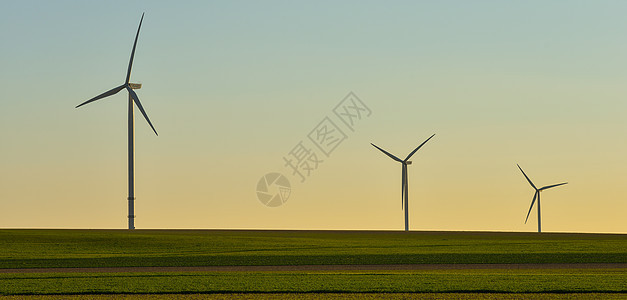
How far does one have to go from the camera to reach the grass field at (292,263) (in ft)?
128

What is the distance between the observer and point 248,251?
72.1 m

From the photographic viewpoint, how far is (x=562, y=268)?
56531mm

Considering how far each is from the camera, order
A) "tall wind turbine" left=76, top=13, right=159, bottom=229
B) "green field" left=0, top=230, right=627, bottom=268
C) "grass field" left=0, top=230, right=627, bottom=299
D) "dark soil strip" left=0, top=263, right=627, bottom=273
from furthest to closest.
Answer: "tall wind turbine" left=76, top=13, right=159, bottom=229
"green field" left=0, top=230, right=627, bottom=268
"dark soil strip" left=0, top=263, right=627, bottom=273
"grass field" left=0, top=230, right=627, bottom=299

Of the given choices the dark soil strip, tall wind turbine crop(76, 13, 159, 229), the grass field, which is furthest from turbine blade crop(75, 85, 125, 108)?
the dark soil strip

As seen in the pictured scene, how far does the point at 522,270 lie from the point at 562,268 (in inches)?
170

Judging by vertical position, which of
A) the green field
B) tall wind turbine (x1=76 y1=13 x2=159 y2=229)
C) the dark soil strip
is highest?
tall wind turbine (x1=76 y1=13 x2=159 y2=229)

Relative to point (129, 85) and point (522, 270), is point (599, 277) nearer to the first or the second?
point (522, 270)

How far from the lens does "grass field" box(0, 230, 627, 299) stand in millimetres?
39125

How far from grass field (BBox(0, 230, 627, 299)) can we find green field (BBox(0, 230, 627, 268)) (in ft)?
0.25

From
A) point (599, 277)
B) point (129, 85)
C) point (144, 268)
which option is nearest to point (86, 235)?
point (129, 85)

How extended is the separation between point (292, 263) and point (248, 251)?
12.9 metres

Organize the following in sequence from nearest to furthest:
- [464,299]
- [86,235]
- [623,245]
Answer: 1. [464,299]
2. [623,245]
3. [86,235]

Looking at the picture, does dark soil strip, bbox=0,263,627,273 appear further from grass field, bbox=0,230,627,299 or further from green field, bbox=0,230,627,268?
green field, bbox=0,230,627,268

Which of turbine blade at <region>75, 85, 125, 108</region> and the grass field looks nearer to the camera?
the grass field
